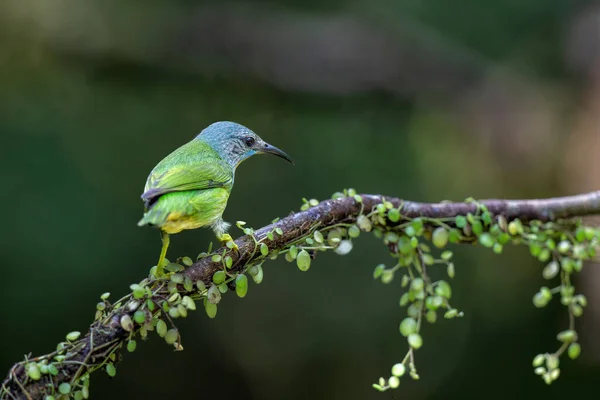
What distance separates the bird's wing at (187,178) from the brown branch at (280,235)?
248 mm

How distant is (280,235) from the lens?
1.86 metres

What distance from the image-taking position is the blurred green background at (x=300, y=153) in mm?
4473

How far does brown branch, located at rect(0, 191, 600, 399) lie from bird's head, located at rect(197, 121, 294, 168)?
0.59m

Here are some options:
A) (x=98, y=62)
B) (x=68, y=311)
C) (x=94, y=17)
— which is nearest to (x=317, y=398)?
(x=68, y=311)

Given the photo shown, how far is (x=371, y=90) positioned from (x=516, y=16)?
50.3 inches

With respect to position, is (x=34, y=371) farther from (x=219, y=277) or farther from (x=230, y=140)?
(x=230, y=140)

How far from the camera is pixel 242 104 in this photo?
5.41m

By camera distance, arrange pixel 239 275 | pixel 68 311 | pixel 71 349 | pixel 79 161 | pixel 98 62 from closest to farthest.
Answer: pixel 71 349, pixel 239 275, pixel 68 311, pixel 79 161, pixel 98 62

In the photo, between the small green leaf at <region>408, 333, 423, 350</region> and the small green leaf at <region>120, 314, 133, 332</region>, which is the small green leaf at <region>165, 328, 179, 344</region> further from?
the small green leaf at <region>408, 333, 423, 350</region>

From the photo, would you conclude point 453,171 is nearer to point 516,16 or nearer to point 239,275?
point 516,16

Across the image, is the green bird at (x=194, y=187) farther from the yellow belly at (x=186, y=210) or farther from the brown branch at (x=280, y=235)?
the brown branch at (x=280, y=235)

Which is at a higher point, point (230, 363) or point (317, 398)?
point (230, 363)

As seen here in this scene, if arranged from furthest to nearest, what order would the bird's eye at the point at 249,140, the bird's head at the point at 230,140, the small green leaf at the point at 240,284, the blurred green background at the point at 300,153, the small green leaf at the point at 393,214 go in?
the blurred green background at the point at 300,153
the bird's eye at the point at 249,140
the bird's head at the point at 230,140
the small green leaf at the point at 393,214
the small green leaf at the point at 240,284

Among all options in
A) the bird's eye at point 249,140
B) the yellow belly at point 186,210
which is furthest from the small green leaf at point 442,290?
the bird's eye at point 249,140
